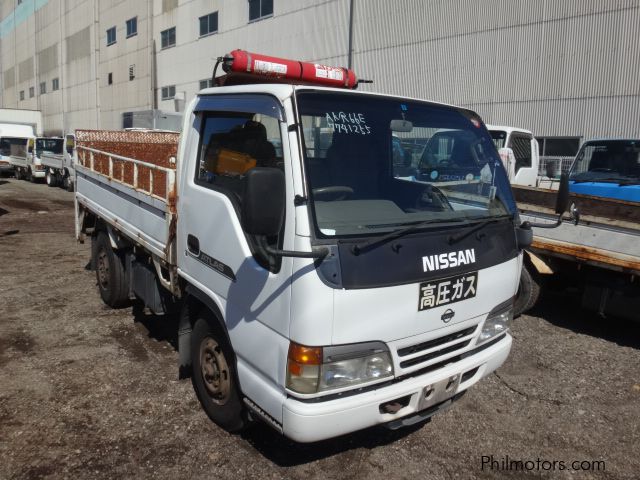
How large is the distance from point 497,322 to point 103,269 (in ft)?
14.4

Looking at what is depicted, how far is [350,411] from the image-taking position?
8.48ft

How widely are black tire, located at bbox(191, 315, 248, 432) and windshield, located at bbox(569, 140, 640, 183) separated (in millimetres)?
5614

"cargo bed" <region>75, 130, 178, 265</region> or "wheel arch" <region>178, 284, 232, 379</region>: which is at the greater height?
"cargo bed" <region>75, 130, 178, 265</region>

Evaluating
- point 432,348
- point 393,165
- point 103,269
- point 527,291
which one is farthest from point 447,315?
point 103,269

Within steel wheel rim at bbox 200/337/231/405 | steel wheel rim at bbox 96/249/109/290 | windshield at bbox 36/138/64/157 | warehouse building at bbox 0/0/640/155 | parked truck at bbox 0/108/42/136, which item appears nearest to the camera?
steel wheel rim at bbox 200/337/231/405

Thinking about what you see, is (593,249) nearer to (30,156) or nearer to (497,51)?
(497,51)

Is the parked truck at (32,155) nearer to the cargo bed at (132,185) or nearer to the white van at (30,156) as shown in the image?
the white van at (30,156)

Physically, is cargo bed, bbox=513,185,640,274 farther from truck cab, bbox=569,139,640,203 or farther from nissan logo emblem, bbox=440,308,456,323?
nissan logo emblem, bbox=440,308,456,323

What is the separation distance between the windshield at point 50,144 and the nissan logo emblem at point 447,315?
23.0m

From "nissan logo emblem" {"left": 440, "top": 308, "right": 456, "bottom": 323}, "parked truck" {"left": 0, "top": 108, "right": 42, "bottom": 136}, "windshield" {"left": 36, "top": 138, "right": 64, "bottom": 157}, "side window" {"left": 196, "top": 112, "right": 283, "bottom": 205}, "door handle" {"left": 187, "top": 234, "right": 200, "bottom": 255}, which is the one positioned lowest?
"nissan logo emblem" {"left": 440, "top": 308, "right": 456, "bottom": 323}

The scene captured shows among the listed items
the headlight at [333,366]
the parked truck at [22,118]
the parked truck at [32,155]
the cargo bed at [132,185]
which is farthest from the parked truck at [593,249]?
the parked truck at [22,118]

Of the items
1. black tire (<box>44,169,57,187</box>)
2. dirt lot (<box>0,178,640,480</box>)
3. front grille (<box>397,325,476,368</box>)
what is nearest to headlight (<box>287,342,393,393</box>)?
front grille (<box>397,325,476,368</box>)

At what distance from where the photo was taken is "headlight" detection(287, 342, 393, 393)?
2497mm

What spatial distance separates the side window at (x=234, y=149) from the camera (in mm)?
2945
